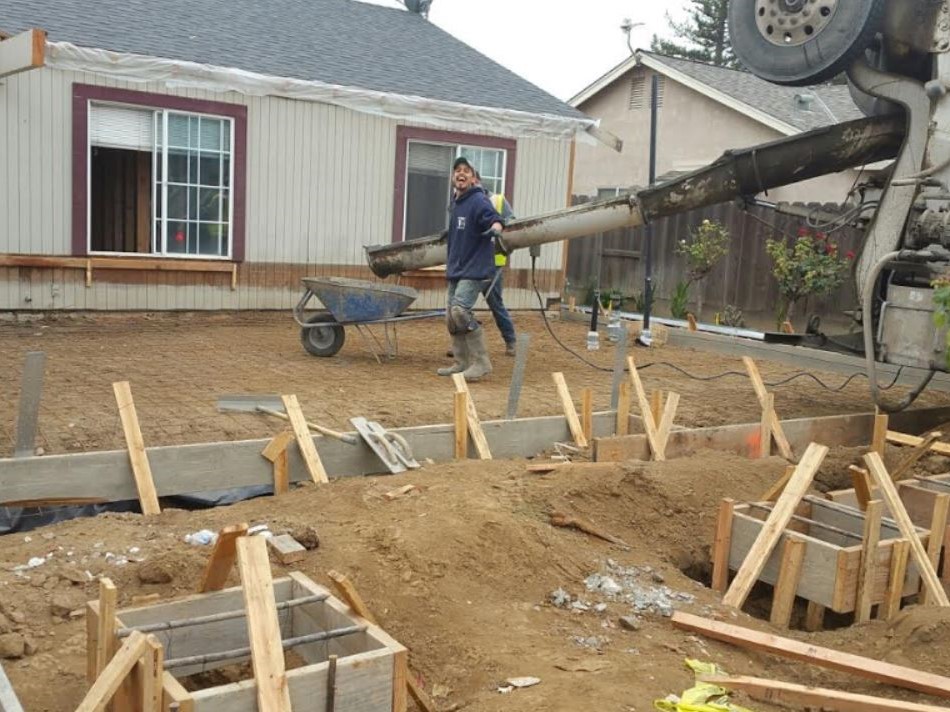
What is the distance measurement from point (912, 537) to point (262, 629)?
3.24 metres

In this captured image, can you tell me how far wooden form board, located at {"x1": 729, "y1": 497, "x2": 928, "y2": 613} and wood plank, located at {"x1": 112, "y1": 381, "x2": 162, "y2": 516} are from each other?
2998 millimetres

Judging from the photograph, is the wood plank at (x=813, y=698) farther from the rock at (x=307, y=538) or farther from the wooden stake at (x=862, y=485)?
the rock at (x=307, y=538)

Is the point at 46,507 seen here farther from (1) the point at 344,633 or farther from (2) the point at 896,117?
(2) the point at 896,117

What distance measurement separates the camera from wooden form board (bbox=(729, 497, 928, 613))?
4672 mm

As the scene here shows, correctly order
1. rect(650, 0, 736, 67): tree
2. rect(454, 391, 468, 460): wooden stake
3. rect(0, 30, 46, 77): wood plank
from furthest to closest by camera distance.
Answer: rect(650, 0, 736, 67): tree, rect(0, 30, 46, 77): wood plank, rect(454, 391, 468, 460): wooden stake

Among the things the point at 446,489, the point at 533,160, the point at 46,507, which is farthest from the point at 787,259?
the point at 46,507

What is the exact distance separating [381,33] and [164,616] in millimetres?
13346

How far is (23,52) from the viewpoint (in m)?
8.80

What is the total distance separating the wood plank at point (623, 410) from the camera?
272 inches

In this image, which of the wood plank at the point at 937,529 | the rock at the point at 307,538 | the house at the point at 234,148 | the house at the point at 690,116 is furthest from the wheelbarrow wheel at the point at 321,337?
the house at the point at 690,116

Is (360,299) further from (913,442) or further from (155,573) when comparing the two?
(155,573)

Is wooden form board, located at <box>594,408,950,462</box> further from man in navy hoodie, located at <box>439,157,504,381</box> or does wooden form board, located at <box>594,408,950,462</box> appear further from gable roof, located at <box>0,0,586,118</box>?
gable roof, located at <box>0,0,586,118</box>

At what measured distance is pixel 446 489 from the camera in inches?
210

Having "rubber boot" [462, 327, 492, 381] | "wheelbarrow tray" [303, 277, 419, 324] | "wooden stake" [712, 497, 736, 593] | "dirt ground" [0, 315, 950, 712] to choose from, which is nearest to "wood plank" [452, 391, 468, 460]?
"dirt ground" [0, 315, 950, 712]
